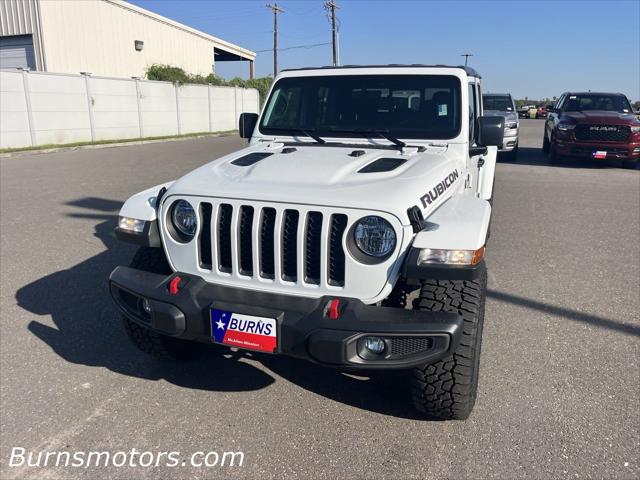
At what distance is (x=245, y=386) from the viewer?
3268 mm

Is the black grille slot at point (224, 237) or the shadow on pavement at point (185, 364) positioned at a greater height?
the black grille slot at point (224, 237)

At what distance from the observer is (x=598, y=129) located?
39.4 feet

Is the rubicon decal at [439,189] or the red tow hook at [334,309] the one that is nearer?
the red tow hook at [334,309]

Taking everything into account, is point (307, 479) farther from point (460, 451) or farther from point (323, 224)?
point (323, 224)

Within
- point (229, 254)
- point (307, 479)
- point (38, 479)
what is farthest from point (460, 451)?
point (38, 479)

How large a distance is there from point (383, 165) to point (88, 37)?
25.4 meters

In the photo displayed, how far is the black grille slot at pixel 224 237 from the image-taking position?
277cm

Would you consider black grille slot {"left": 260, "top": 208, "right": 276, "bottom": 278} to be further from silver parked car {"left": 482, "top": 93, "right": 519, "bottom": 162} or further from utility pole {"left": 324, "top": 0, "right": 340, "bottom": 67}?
utility pole {"left": 324, "top": 0, "right": 340, "bottom": 67}

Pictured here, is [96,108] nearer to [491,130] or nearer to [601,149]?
[601,149]

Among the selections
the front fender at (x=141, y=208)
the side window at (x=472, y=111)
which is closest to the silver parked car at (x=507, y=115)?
the side window at (x=472, y=111)

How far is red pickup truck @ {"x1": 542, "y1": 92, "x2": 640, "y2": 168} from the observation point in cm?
1193

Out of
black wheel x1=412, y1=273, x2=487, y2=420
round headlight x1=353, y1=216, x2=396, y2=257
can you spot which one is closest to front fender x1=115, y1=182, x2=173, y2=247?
round headlight x1=353, y1=216, x2=396, y2=257

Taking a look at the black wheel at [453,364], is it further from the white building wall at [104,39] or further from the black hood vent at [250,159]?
the white building wall at [104,39]

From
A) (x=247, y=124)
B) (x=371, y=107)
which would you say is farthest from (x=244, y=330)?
(x=247, y=124)
